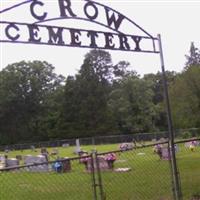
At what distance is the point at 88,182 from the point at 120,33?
8431mm

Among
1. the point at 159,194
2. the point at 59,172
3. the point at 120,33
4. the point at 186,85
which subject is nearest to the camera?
the point at 120,33

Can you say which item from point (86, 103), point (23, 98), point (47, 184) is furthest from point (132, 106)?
point (47, 184)

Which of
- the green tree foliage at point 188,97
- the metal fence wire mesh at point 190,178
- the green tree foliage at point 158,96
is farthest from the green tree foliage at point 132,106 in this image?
the metal fence wire mesh at point 190,178

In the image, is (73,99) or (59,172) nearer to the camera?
(59,172)

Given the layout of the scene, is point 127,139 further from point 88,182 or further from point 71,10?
point 71,10

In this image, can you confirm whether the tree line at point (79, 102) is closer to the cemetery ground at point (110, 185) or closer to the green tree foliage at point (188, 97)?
the green tree foliage at point (188, 97)

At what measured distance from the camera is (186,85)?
62594mm

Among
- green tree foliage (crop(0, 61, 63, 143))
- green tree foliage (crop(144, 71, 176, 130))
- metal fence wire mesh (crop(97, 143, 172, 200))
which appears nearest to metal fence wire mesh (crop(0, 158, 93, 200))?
metal fence wire mesh (crop(97, 143, 172, 200))

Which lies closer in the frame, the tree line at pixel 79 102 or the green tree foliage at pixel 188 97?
the green tree foliage at pixel 188 97

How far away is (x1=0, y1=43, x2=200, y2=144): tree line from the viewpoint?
283 ft

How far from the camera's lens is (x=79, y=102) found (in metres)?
89.1

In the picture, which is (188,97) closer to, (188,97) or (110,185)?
(188,97)

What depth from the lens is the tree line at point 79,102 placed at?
283 feet

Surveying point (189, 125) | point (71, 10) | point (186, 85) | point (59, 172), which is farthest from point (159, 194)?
point (189, 125)
